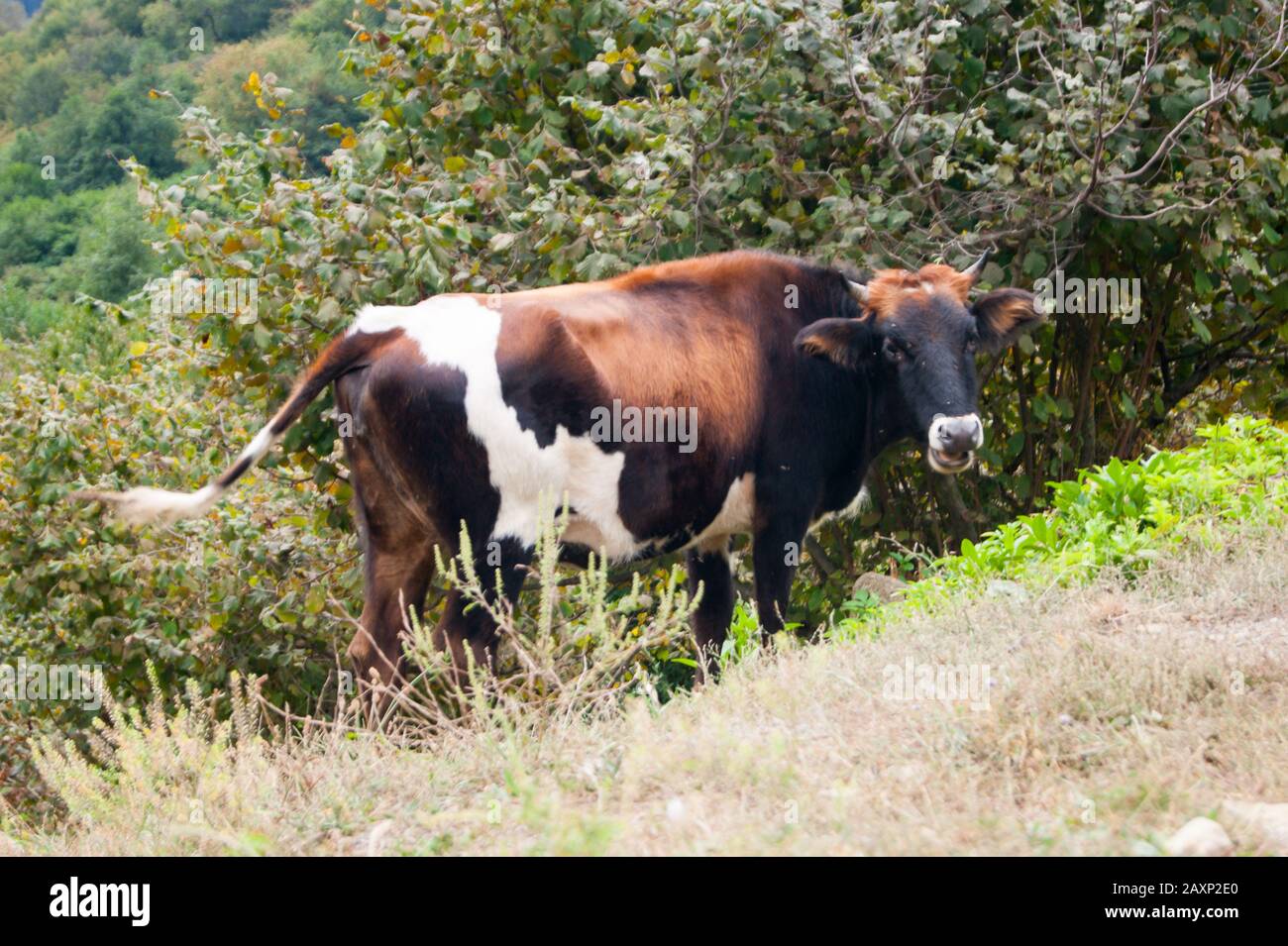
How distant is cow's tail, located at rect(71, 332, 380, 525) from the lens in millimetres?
6547

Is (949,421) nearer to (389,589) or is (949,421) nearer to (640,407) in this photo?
(640,407)

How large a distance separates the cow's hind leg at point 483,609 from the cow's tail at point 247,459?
102cm

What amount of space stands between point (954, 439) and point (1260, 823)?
137 inches

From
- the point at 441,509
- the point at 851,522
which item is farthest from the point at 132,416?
the point at 441,509

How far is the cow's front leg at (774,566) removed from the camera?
7547mm

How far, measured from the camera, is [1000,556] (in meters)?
7.38

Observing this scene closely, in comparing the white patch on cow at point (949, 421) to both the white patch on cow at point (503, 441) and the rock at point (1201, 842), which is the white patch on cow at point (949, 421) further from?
the rock at point (1201, 842)
